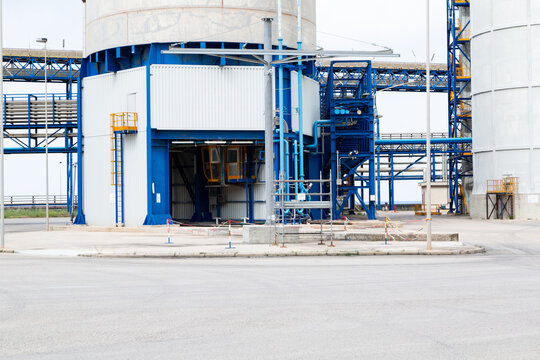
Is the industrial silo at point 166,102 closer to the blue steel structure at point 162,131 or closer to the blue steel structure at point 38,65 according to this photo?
the blue steel structure at point 162,131

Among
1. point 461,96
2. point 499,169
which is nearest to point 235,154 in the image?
point 499,169

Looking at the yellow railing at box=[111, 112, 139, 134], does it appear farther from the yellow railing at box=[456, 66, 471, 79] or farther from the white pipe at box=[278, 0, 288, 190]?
the yellow railing at box=[456, 66, 471, 79]

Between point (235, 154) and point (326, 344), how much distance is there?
119 feet

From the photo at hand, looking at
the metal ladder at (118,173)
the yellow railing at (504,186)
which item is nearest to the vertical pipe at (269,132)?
the metal ladder at (118,173)

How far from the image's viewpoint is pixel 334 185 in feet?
153

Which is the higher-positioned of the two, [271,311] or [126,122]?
[126,122]

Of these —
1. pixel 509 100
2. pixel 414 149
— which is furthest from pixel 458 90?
pixel 509 100

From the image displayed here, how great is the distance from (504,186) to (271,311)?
43.7 m

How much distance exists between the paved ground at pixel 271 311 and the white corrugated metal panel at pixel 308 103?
81.8ft

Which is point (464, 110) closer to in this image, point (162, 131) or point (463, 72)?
point (463, 72)

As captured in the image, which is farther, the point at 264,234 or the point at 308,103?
the point at 308,103

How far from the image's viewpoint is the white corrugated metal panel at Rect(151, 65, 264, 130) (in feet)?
134

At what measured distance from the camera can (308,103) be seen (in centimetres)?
4575

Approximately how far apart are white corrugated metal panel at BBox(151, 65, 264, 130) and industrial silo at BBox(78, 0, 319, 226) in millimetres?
55
